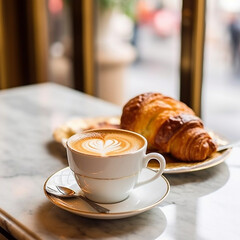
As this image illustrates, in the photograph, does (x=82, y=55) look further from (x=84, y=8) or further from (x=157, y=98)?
(x=157, y=98)

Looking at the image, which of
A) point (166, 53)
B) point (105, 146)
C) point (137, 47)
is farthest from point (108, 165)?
point (166, 53)

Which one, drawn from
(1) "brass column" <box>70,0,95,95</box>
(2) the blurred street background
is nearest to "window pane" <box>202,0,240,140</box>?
(2) the blurred street background

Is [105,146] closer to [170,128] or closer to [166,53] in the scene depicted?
[170,128]

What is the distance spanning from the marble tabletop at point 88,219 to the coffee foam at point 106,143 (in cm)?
11

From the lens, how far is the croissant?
949 millimetres

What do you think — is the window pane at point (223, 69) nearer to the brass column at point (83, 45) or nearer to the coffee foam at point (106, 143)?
the brass column at point (83, 45)

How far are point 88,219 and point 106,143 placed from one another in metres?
0.12

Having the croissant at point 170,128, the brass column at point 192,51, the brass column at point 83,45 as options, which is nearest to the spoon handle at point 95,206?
the croissant at point 170,128

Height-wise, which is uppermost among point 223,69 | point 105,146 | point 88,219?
point 105,146

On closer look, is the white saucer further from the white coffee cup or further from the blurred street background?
the blurred street background

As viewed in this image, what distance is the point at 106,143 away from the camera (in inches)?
32.4

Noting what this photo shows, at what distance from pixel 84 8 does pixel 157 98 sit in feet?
3.76

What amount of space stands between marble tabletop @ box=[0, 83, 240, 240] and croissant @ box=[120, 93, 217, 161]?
0.16 feet

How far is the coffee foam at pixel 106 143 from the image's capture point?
79 centimetres
